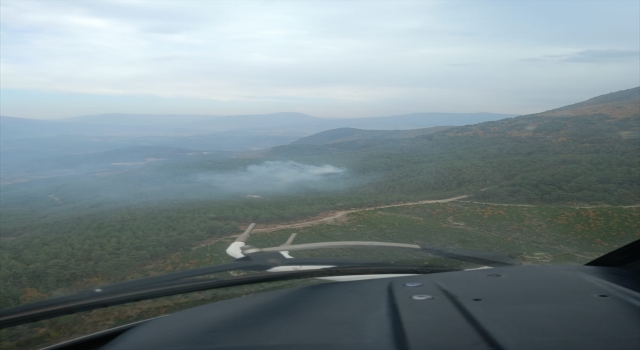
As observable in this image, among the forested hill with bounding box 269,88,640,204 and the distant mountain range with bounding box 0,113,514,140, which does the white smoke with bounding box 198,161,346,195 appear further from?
the distant mountain range with bounding box 0,113,514,140

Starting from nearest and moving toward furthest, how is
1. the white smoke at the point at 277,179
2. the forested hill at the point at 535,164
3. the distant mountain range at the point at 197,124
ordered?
the forested hill at the point at 535,164, the white smoke at the point at 277,179, the distant mountain range at the point at 197,124

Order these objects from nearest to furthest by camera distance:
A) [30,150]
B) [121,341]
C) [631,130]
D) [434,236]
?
1. [121,341]
2. [434,236]
3. [631,130]
4. [30,150]

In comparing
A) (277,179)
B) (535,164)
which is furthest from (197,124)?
(535,164)

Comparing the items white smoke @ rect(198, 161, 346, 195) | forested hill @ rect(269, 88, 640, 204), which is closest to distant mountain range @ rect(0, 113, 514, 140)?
forested hill @ rect(269, 88, 640, 204)

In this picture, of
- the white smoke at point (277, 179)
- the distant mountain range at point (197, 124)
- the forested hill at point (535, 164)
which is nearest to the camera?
the forested hill at point (535, 164)

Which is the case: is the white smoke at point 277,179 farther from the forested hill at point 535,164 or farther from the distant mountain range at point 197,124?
the distant mountain range at point 197,124

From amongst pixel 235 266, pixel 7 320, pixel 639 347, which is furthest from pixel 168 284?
pixel 639 347

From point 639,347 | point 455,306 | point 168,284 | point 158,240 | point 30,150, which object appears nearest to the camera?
point 639,347

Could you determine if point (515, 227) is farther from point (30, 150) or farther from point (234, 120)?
point (234, 120)

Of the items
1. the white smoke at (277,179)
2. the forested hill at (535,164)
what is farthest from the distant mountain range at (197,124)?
the white smoke at (277,179)
